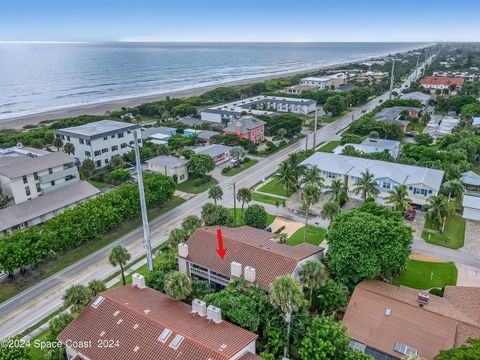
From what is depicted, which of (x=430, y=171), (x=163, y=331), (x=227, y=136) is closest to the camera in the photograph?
(x=163, y=331)

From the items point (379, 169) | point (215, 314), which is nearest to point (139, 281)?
point (215, 314)

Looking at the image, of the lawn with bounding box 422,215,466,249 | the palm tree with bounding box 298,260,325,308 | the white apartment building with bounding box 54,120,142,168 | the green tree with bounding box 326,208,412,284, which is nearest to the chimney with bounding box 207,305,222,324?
the palm tree with bounding box 298,260,325,308

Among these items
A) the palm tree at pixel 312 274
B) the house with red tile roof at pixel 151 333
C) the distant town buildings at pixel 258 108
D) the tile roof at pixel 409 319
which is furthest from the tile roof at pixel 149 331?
the distant town buildings at pixel 258 108

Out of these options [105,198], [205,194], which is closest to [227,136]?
[205,194]

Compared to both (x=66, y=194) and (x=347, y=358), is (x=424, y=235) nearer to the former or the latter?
(x=347, y=358)

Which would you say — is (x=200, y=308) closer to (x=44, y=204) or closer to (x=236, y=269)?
(x=236, y=269)

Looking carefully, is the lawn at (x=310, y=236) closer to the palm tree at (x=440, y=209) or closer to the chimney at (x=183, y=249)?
the palm tree at (x=440, y=209)

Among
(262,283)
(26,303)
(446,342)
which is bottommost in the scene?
(26,303)
